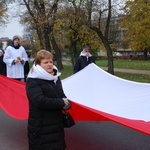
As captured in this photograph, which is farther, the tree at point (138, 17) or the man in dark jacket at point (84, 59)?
the tree at point (138, 17)

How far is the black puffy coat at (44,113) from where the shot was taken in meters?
3.37

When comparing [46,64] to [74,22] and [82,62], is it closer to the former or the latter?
[82,62]

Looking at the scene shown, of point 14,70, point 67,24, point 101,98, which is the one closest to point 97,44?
point 67,24

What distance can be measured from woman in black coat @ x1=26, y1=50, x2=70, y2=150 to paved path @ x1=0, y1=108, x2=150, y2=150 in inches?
64.5

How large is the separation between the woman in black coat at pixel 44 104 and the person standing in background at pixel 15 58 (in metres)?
4.85

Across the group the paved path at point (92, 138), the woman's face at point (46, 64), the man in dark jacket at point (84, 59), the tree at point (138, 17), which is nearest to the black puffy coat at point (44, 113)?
the woman's face at point (46, 64)

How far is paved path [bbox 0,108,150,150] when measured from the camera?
508 centimetres

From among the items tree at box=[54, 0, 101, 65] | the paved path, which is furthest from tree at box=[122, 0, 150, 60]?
the paved path

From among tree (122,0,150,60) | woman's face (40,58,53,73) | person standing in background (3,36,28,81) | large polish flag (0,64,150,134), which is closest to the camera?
woman's face (40,58,53,73)

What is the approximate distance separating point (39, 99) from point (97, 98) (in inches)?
125

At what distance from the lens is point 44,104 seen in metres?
3.35

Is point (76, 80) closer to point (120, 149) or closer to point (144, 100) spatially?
point (144, 100)

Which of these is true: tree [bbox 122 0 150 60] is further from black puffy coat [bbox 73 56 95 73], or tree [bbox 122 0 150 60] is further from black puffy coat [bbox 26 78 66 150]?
black puffy coat [bbox 26 78 66 150]

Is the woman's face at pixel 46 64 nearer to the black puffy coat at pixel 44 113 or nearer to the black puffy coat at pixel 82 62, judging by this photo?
the black puffy coat at pixel 44 113
